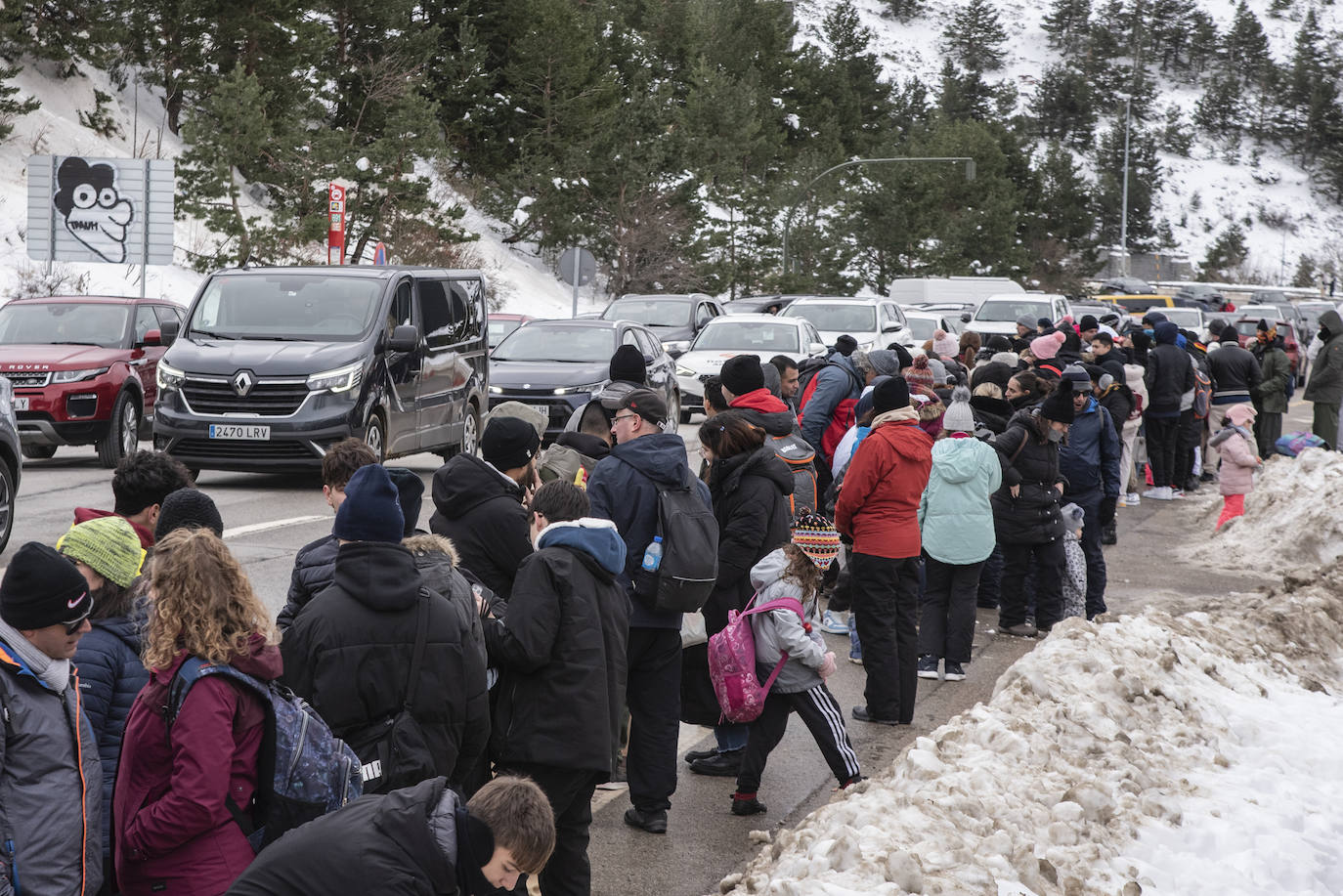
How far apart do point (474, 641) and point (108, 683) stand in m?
0.99

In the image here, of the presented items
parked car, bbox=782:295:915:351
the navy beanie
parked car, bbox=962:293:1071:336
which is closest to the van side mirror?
the navy beanie

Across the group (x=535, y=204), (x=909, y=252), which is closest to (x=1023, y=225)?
(x=909, y=252)

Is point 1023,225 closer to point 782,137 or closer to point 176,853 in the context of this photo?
point 782,137

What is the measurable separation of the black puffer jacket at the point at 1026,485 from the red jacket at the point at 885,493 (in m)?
2.11

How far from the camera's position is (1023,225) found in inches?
3159

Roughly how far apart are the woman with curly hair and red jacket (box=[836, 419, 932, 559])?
4395 millimetres

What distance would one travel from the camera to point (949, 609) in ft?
28.0

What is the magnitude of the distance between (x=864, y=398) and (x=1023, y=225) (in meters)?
75.0

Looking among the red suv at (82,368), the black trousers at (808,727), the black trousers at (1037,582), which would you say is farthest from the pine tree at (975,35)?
the black trousers at (808,727)

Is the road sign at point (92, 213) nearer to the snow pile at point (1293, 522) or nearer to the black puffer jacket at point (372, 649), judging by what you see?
the snow pile at point (1293, 522)

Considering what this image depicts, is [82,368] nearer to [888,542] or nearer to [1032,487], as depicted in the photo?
[1032,487]

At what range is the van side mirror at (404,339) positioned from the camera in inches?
561

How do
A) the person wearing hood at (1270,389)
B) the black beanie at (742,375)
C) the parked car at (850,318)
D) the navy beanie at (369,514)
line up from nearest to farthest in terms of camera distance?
the navy beanie at (369,514) → the black beanie at (742,375) → the person wearing hood at (1270,389) → the parked car at (850,318)

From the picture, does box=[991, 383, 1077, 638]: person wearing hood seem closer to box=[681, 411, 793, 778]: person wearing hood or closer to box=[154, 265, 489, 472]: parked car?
box=[681, 411, 793, 778]: person wearing hood
